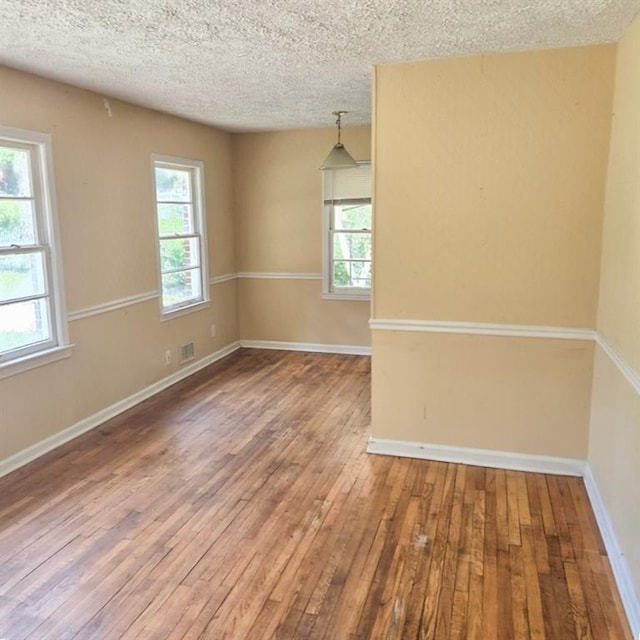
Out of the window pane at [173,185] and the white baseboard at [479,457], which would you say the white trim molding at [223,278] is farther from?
the white baseboard at [479,457]

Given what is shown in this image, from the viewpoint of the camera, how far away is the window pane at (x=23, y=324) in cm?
337

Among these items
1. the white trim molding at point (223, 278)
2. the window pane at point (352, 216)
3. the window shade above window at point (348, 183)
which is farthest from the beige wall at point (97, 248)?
the window pane at point (352, 216)

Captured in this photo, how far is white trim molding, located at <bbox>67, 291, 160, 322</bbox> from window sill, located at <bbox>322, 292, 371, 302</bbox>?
2018 millimetres

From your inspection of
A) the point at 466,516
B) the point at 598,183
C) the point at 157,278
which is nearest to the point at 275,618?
the point at 466,516

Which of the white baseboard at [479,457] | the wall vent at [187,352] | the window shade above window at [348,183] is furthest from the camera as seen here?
the window shade above window at [348,183]

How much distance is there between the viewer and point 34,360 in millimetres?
3477

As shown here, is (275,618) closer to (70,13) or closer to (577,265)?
(577,265)

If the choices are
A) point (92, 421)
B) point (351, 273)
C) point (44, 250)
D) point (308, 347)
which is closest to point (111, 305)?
point (44, 250)

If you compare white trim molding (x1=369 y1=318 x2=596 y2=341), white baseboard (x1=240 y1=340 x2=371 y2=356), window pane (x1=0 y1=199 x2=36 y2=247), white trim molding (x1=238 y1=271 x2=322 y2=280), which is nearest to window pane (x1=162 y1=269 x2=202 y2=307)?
white trim molding (x1=238 y1=271 x2=322 y2=280)

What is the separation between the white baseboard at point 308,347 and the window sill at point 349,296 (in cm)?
54

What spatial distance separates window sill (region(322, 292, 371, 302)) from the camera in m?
5.99

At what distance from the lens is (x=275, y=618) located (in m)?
2.09

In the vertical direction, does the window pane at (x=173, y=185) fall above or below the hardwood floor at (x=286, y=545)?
above

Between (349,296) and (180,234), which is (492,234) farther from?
(180,234)
